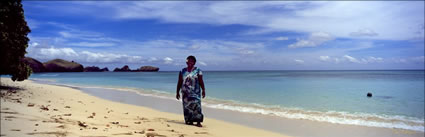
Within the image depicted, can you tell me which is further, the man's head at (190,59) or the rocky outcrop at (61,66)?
the rocky outcrop at (61,66)

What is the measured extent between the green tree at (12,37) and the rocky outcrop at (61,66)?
4939 inches

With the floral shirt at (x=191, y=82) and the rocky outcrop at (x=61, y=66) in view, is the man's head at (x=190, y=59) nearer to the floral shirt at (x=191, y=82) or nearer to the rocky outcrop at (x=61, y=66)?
the floral shirt at (x=191, y=82)

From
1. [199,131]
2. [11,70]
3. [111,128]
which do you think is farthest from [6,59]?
[199,131]

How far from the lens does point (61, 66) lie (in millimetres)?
133750

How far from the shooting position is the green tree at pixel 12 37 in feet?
46.1

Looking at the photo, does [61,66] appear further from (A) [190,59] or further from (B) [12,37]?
(A) [190,59]

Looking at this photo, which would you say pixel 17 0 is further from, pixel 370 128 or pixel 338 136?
pixel 370 128

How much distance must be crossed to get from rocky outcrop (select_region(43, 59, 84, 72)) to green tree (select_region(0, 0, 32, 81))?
125445mm

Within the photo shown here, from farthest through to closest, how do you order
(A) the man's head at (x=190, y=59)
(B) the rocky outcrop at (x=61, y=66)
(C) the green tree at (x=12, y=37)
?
1. (B) the rocky outcrop at (x=61, y=66)
2. (C) the green tree at (x=12, y=37)
3. (A) the man's head at (x=190, y=59)

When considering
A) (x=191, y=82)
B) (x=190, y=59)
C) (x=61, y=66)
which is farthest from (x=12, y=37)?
(x=61, y=66)

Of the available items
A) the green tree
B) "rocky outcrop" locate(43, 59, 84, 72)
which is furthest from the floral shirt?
"rocky outcrop" locate(43, 59, 84, 72)

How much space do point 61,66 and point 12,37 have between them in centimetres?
13417

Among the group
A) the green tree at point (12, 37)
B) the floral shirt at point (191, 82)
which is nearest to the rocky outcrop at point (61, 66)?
the green tree at point (12, 37)

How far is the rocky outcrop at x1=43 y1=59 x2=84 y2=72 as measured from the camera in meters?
128
